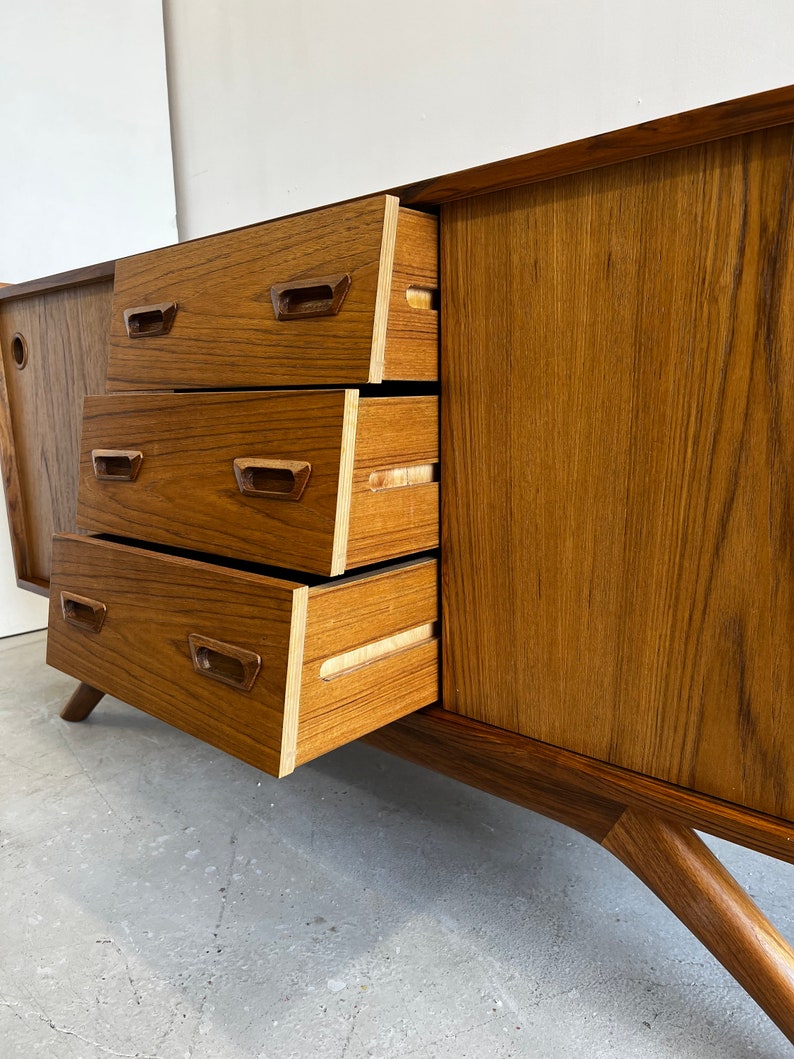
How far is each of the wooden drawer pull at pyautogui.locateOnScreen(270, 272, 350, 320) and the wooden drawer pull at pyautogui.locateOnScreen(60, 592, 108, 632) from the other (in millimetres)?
344

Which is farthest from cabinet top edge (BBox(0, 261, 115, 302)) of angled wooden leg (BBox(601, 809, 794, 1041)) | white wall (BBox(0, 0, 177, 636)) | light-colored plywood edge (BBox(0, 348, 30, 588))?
angled wooden leg (BBox(601, 809, 794, 1041))

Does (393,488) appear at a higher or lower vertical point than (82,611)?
higher

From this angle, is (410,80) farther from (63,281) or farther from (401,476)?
(401,476)

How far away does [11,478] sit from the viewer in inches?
51.1

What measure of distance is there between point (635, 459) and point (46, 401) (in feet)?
3.21

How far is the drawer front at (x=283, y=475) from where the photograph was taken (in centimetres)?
58

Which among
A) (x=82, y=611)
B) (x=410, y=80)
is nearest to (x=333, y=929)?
(x=82, y=611)

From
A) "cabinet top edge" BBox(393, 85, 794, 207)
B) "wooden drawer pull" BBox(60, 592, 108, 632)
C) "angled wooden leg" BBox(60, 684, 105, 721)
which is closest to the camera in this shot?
"cabinet top edge" BBox(393, 85, 794, 207)

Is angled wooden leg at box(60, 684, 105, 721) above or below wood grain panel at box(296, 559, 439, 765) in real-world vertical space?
below

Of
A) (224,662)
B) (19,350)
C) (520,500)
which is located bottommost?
(224,662)

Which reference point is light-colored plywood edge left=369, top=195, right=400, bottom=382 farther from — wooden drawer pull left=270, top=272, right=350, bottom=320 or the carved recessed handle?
the carved recessed handle

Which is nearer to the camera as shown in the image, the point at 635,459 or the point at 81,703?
the point at 635,459

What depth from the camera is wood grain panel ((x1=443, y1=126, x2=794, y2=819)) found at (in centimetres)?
50

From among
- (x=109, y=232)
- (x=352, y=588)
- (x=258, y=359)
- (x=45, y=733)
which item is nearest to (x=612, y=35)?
(x=258, y=359)
